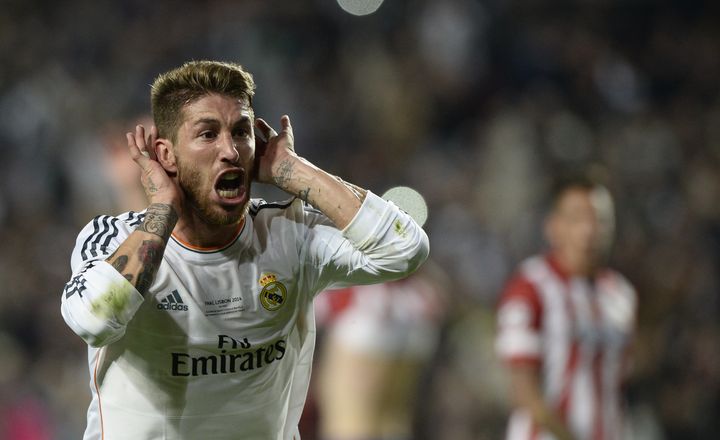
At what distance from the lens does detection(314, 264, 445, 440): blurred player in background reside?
7359mm

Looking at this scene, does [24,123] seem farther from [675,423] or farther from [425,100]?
[675,423]

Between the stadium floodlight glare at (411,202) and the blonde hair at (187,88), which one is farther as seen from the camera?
→ the stadium floodlight glare at (411,202)

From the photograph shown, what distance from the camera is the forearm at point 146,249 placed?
3.01 metres

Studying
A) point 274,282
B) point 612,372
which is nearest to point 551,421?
point 612,372

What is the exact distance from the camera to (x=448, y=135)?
11781 millimetres

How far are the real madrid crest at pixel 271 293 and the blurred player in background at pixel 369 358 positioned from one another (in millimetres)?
3933

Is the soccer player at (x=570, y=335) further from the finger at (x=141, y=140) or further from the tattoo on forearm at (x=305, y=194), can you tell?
the finger at (x=141, y=140)

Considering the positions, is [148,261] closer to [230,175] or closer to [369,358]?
[230,175]

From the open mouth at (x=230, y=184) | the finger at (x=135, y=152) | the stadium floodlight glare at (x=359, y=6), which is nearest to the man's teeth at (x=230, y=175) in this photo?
the open mouth at (x=230, y=184)

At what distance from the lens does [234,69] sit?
339cm

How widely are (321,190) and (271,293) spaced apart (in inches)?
14.1

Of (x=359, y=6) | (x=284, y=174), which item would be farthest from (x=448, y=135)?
(x=284, y=174)

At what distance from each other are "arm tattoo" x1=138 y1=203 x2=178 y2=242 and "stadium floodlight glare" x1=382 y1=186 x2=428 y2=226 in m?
6.88

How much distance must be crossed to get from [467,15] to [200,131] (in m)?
9.48
